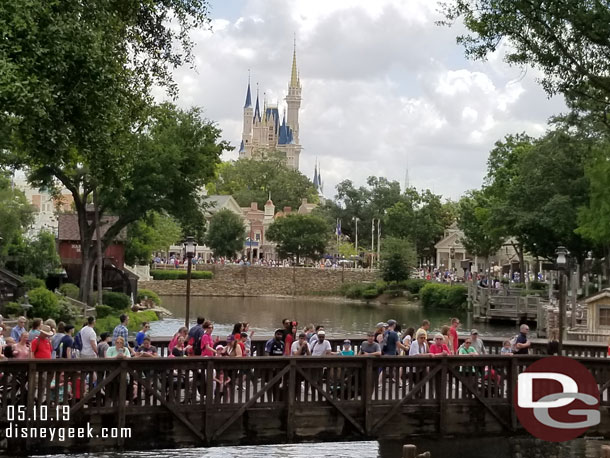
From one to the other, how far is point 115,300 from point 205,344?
3925 centimetres

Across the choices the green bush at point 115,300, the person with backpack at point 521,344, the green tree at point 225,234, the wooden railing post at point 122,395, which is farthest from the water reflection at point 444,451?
the green tree at point 225,234

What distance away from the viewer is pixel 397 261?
97500mm

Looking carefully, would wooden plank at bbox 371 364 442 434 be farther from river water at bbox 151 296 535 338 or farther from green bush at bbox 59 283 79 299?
green bush at bbox 59 283 79 299

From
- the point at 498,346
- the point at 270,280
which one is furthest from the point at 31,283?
the point at 270,280

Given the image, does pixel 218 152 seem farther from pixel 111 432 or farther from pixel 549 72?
pixel 111 432

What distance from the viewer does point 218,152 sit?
182ft

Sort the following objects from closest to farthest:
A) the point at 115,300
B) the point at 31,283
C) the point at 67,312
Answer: the point at 67,312 < the point at 31,283 < the point at 115,300

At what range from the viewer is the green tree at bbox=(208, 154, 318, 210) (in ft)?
596

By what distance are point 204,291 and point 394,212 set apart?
26504 millimetres

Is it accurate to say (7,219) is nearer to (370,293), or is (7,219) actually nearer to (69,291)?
(69,291)

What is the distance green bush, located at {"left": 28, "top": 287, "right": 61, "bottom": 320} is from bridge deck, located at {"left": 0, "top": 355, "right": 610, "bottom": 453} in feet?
87.8

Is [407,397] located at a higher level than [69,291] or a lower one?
lower

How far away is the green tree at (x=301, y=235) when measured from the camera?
126m

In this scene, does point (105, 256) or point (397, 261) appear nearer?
point (105, 256)
